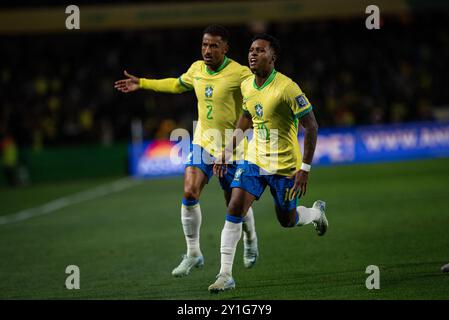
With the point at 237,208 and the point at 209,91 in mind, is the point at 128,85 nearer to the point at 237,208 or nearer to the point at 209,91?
the point at 209,91

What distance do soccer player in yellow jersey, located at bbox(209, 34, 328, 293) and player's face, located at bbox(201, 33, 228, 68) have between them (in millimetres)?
575

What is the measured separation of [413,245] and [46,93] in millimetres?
20223

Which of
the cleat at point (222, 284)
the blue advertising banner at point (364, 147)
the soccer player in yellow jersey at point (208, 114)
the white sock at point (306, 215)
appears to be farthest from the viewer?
the blue advertising banner at point (364, 147)

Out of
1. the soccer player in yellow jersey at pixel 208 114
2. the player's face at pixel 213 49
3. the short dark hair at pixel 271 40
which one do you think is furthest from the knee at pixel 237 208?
the player's face at pixel 213 49

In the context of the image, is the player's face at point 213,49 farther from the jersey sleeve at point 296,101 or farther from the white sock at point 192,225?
the white sock at point 192,225

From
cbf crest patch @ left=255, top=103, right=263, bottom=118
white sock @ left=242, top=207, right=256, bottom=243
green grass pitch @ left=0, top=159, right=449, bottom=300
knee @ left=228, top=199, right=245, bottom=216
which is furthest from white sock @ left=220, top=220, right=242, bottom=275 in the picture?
white sock @ left=242, top=207, right=256, bottom=243

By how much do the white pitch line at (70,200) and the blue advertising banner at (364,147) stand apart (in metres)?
1.07

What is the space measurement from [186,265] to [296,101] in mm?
2321

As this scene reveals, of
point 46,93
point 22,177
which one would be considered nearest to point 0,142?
point 22,177

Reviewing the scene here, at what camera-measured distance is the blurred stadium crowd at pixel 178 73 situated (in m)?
26.6

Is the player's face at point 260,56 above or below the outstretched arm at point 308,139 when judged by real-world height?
above

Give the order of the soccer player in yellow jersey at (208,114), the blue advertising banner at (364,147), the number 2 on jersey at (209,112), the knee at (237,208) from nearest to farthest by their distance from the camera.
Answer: the knee at (237,208) → the soccer player in yellow jersey at (208,114) → the number 2 on jersey at (209,112) → the blue advertising banner at (364,147)

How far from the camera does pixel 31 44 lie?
1210 inches
